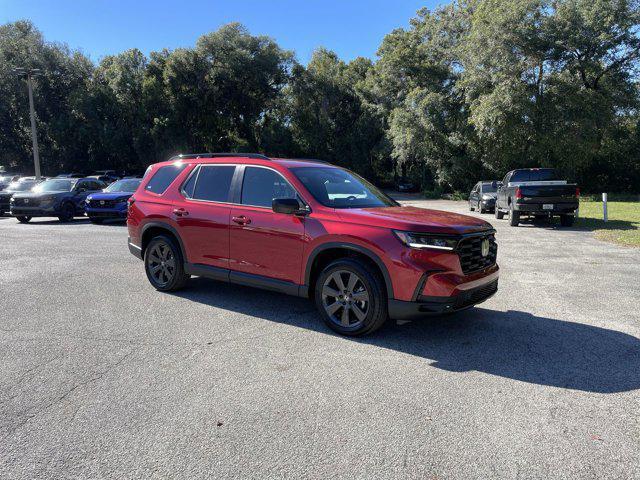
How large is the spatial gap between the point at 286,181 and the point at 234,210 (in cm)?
78

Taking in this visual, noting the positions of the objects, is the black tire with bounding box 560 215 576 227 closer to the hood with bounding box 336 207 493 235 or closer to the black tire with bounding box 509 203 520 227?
the black tire with bounding box 509 203 520 227

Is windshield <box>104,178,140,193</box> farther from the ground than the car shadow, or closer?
farther from the ground

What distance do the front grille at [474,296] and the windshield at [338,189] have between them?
1.51 m

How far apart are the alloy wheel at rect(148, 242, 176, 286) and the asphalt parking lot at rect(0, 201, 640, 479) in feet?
1.25

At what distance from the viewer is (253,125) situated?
47094mm

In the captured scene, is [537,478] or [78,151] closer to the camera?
[537,478]

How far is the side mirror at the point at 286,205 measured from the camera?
16.7 feet

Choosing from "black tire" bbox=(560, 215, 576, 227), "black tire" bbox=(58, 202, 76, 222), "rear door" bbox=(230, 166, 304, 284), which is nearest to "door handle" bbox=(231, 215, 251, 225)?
"rear door" bbox=(230, 166, 304, 284)

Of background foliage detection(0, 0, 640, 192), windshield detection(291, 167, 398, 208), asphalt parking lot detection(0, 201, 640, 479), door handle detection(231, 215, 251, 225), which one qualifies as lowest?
asphalt parking lot detection(0, 201, 640, 479)

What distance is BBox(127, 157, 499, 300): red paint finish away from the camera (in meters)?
4.56

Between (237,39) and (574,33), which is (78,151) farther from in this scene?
(574,33)

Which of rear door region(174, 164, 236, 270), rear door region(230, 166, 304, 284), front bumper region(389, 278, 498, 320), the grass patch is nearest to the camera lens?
front bumper region(389, 278, 498, 320)

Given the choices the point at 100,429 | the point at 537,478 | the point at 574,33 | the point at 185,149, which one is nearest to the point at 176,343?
the point at 100,429

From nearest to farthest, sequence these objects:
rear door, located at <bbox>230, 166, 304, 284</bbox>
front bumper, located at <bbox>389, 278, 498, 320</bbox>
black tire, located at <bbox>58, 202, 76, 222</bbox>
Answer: front bumper, located at <bbox>389, 278, 498, 320</bbox>, rear door, located at <bbox>230, 166, 304, 284</bbox>, black tire, located at <bbox>58, 202, 76, 222</bbox>
